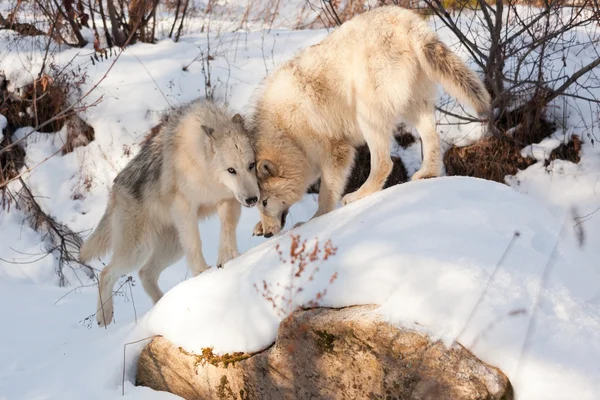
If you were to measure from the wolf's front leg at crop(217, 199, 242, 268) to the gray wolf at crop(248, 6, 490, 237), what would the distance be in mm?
248

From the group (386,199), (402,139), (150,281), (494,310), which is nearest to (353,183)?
(402,139)

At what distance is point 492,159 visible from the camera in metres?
8.67

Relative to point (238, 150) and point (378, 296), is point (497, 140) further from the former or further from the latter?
point (378, 296)

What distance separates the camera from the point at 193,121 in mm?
5379

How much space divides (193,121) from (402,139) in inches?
183

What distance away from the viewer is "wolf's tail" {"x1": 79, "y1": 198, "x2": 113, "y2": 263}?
20.8 ft

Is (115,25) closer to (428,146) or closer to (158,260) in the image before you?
(158,260)

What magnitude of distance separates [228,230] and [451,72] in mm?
2198

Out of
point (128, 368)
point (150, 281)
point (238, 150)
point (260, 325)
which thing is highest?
point (238, 150)

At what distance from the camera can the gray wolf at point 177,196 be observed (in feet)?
16.6

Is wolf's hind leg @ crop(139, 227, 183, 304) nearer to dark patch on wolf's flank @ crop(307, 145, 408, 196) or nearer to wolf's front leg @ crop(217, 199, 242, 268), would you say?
wolf's front leg @ crop(217, 199, 242, 268)

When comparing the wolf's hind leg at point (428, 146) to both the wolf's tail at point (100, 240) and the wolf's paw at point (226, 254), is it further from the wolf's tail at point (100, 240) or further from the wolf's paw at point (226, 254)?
the wolf's tail at point (100, 240)

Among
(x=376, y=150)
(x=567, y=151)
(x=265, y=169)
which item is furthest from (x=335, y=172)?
(x=567, y=151)

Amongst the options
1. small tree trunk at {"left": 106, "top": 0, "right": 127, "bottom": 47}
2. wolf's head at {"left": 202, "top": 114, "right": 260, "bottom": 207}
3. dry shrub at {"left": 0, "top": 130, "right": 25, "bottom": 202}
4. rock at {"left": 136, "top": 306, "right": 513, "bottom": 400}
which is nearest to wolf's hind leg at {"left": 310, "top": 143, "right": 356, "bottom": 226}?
wolf's head at {"left": 202, "top": 114, "right": 260, "bottom": 207}
